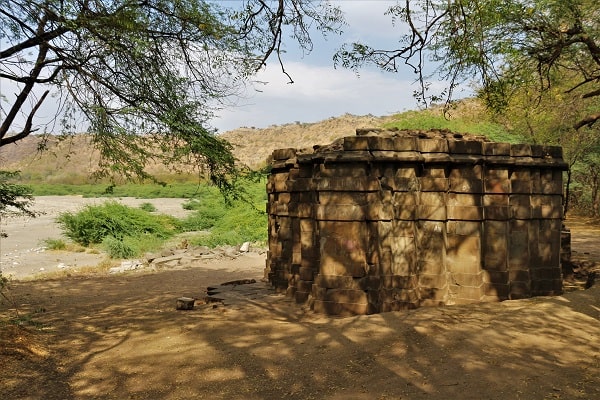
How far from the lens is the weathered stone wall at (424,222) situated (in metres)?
7.01

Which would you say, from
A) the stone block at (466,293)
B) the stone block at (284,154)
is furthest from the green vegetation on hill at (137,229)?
the stone block at (466,293)

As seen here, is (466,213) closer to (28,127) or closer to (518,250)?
(518,250)

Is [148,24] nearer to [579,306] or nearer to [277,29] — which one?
[277,29]

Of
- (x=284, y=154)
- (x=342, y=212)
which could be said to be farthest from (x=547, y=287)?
(x=284, y=154)

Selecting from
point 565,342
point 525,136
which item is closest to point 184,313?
point 565,342

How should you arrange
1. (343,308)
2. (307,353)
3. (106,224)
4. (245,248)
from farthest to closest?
(106,224), (245,248), (343,308), (307,353)

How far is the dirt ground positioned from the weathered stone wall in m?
0.41

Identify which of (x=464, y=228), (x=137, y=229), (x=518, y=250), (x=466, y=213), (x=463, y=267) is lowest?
(x=137, y=229)

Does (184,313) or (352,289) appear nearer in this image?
(352,289)

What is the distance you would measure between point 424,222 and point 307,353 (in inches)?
116

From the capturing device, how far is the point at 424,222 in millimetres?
7418

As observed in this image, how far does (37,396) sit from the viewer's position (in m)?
4.66

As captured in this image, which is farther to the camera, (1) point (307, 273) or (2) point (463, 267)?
(1) point (307, 273)

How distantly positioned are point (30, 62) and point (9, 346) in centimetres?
344
